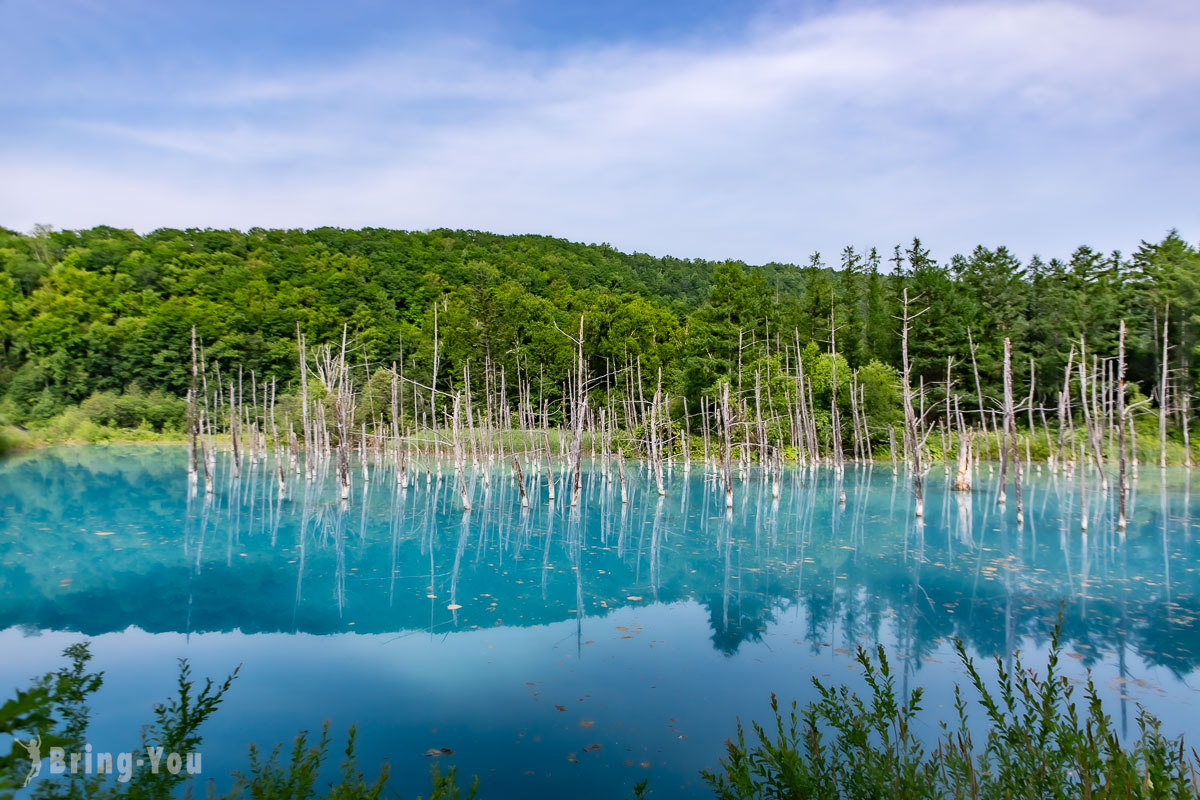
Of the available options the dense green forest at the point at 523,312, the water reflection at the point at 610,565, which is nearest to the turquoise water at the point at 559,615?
the water reflection at the point at 610,565

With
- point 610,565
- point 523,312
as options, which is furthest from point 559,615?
point 523,312

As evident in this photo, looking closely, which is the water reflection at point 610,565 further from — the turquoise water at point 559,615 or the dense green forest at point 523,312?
the dense green forest at point 523,312

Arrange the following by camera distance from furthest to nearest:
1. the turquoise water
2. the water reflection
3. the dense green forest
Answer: the dense green forest, the water reflection, the turquoise water

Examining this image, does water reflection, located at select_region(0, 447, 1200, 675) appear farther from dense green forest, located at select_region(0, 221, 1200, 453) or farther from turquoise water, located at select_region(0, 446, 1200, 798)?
dense green forest, located at select_region(0, 221, 1200, 453)

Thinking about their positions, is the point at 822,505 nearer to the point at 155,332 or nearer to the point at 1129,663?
the point at 1129,663

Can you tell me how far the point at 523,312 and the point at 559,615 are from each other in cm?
4058

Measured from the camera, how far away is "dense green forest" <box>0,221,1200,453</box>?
41.1 metres

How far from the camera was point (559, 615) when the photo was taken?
1012cm

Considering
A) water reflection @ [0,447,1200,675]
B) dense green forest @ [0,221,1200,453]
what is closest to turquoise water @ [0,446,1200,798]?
water reflection @ [0,447,1200,675]

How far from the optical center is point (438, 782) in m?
3.12

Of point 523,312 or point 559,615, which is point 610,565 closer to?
point 559,615

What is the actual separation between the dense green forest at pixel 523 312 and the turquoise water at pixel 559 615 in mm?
15474

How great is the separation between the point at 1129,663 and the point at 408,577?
1049 cm

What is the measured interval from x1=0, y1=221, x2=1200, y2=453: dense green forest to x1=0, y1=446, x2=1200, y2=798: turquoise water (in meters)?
15.5
